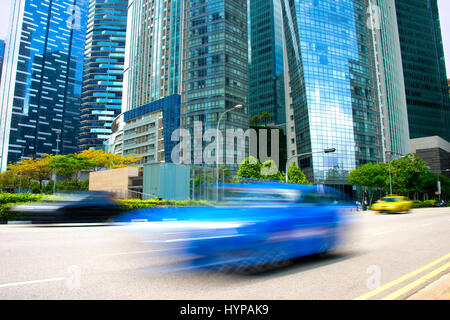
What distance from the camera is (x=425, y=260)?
248 inches

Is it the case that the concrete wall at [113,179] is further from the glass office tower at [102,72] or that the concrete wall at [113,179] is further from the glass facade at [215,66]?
the glass office tower at [102,72]

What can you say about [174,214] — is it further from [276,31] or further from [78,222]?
[276,31]

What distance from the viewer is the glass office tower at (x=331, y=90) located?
231 feet

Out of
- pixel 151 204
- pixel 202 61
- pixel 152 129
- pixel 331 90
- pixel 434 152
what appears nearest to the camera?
pixel 151 204

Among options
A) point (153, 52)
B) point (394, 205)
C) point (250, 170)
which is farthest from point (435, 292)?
point (153, 52)

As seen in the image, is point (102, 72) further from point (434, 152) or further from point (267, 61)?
point (434, 152)

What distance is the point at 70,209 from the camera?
14.6 meters

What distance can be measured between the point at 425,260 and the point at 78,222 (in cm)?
1456

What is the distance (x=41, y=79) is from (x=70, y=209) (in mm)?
185704

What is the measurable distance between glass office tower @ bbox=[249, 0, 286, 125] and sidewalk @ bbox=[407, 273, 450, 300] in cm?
10293

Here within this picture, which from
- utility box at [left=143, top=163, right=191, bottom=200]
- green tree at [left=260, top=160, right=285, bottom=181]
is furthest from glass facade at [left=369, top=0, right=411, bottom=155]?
utility box at [left=143, top=163, right=191, bottom=200]

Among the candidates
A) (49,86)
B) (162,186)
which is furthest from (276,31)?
(49,86)
